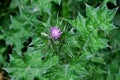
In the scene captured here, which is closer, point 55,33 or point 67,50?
point 55,33

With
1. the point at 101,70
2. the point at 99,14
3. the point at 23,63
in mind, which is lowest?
the point at 101,70

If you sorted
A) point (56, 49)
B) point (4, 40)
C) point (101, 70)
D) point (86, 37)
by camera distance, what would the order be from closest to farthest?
point (56, 49)
point (86, 37)
point (101, 70)
point (4, 40)

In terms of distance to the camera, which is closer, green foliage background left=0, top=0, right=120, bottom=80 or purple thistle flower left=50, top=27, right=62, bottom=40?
purple thistle flower left=50, top=27, right=62, bottom=40

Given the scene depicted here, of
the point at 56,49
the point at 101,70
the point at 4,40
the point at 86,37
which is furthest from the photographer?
the point at 4,40

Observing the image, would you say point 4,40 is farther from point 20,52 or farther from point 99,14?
point 99,14

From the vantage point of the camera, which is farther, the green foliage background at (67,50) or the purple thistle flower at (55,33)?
the green foliage background at (67,50)

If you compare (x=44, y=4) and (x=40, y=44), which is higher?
(x=44, y=4)

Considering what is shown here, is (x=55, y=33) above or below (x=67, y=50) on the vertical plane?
above

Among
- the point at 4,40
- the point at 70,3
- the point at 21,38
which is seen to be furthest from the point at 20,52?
the point at 70,3

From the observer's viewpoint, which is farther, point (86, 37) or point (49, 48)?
point (86, 37)

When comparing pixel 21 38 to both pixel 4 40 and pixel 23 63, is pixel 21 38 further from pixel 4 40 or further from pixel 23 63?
pixel 23 63
